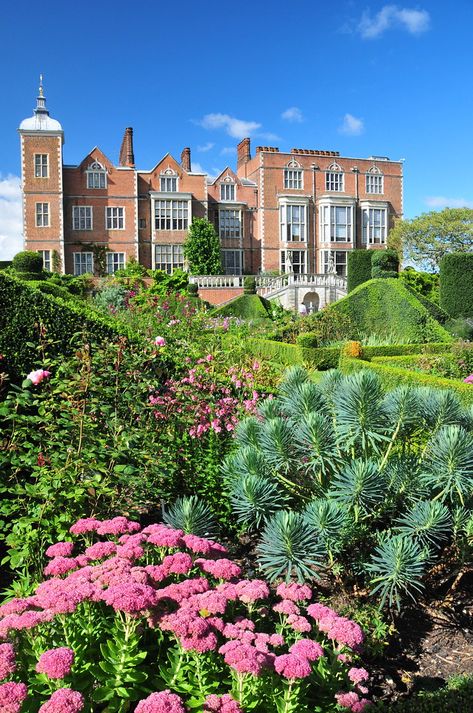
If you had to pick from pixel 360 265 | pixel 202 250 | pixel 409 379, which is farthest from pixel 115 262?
pixel 409 379

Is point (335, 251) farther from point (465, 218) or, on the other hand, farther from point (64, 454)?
point (64, 454)

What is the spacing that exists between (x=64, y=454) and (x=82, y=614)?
1413 mm

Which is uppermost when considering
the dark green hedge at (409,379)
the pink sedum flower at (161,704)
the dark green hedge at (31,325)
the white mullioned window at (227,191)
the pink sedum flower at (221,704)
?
the white mullioned window at (227,191)

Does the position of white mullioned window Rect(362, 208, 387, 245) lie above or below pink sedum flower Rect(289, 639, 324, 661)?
above

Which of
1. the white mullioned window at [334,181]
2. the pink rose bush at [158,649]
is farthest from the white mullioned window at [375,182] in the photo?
the pink rose bush at [158,649]

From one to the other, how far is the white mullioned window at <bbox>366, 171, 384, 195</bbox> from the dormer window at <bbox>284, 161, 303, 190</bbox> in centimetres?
483

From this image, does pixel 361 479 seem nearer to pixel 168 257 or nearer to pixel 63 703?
pixel 63 703

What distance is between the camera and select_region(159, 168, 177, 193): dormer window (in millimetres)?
35719

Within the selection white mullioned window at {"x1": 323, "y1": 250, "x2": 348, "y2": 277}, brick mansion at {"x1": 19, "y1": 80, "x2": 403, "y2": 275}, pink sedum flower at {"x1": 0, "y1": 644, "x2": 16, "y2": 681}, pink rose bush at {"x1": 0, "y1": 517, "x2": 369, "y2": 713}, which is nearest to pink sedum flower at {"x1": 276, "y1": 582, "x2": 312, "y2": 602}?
pink rose bush at {"x1": 0, "y1": 517, "x2": 369, "y2": 713}

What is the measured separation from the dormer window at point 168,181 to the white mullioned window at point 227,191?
3063mm

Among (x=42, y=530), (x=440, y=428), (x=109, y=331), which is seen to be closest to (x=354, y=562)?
(x=440, y=428)

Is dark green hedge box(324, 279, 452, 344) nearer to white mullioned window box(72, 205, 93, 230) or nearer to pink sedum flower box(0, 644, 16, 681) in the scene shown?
pink sedum flower box(0, 644, 16, 681)

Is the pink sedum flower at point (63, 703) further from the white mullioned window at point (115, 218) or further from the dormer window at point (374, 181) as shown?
the dormer window at point (374, 181)

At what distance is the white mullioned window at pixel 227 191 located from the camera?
37.3 meters
